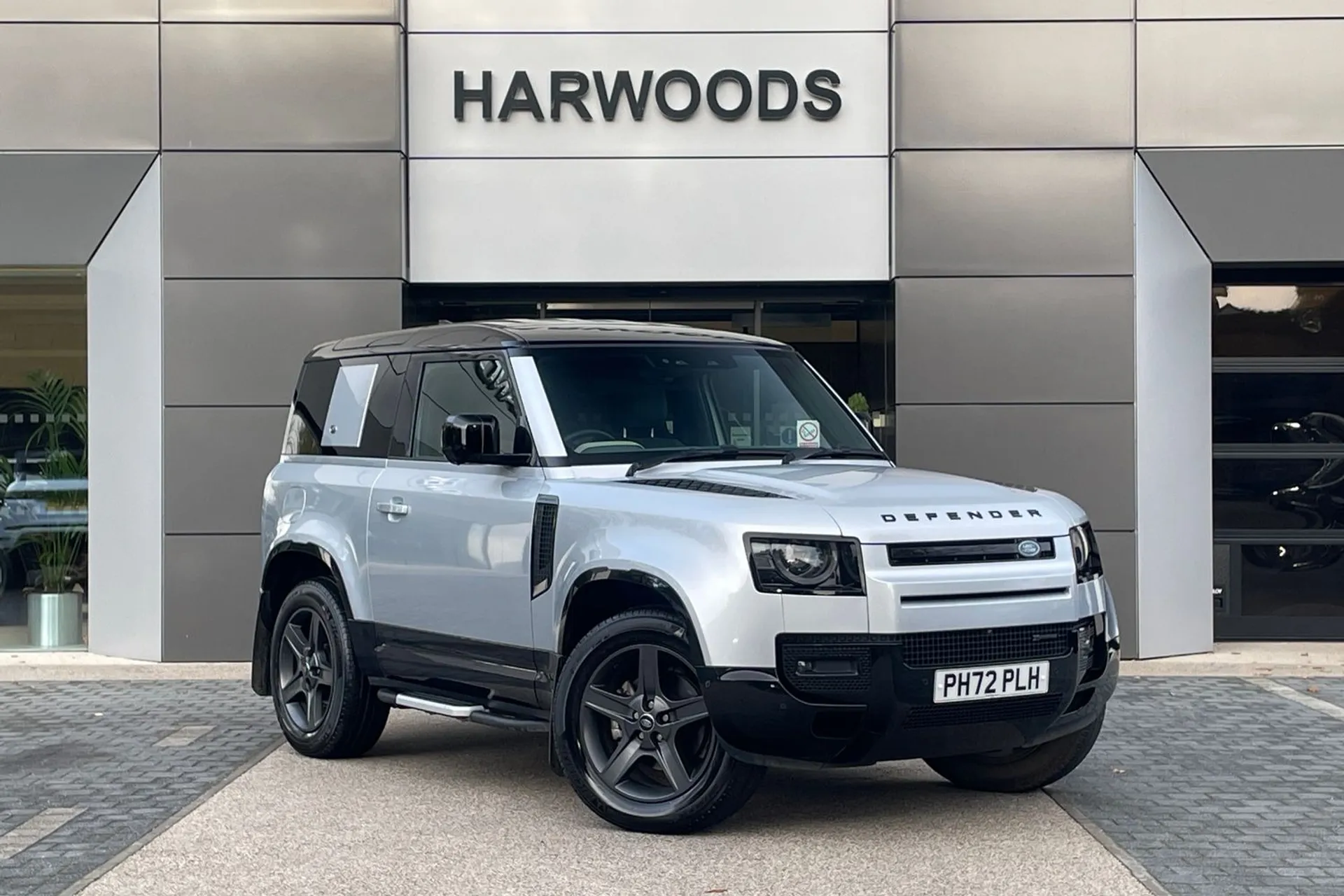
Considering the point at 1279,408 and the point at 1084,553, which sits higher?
the point at 1279,408

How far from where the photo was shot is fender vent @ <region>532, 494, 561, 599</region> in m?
6.63

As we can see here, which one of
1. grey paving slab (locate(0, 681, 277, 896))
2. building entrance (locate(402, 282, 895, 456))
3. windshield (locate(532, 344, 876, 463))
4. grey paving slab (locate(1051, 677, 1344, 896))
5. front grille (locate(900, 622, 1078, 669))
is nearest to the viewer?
grey paving slab (locate(1051, 677, 1344, 896))

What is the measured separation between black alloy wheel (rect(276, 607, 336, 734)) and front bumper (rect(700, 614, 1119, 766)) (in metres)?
2.86

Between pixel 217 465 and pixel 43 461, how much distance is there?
4.70 feet

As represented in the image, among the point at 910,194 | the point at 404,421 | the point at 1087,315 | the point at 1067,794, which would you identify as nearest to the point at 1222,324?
the point at 1087,315

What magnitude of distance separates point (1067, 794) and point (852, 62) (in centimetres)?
722

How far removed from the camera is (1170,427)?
12.2 meters

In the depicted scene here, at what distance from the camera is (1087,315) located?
1216cm

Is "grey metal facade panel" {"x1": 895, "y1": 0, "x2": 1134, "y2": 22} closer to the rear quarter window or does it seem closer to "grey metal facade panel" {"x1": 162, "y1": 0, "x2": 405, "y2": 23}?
"grey metal facade panel" {"x1": 162, "y1": 0, "x2": 405, "y2": 23}

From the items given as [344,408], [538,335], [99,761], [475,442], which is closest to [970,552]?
[475,442]

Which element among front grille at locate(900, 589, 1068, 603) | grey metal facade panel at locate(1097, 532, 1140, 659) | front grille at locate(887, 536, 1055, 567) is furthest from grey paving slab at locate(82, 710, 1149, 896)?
grey metal facade panel at locate(1097, 532, 1140, 659)

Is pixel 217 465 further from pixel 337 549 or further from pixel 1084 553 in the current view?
pixel 1084 553

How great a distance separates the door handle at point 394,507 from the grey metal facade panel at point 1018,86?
6208 millimetres

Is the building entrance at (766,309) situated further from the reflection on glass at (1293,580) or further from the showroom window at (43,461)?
the reflection on glass at (1293,580)
